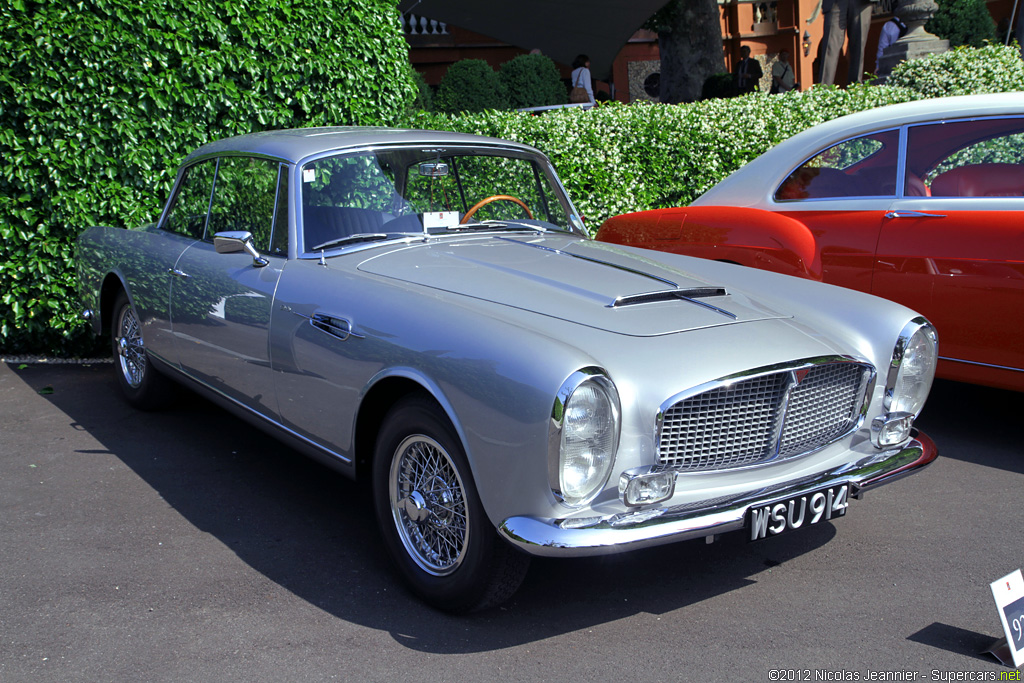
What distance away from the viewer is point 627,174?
7934mm

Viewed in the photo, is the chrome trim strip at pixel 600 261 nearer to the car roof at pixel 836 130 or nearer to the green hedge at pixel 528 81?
the car roof at pixel 836 130

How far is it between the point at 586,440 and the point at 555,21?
1724 cm

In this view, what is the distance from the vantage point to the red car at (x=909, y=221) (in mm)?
4312

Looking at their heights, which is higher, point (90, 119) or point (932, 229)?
point (90, 119)

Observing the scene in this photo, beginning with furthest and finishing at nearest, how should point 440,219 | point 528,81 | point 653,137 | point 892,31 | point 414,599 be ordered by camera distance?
point 528,81 < point 892,31 < point 653,137 < point 440,219 < point 414,599

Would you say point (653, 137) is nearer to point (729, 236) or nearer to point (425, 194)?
point (729, 236)

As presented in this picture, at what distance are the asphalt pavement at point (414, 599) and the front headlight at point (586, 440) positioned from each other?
1.80 ft

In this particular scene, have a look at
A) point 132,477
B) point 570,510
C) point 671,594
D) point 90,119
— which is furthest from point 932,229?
point 90,119

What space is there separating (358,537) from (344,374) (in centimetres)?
79

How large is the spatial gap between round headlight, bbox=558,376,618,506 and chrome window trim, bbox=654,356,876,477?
0.16m

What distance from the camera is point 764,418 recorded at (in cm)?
Result: 288

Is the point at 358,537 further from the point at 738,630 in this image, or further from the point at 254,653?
the point at 738,630

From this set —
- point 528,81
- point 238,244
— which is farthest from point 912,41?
point 238,244

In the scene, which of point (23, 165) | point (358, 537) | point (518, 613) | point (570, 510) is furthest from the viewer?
point (23, 165)
